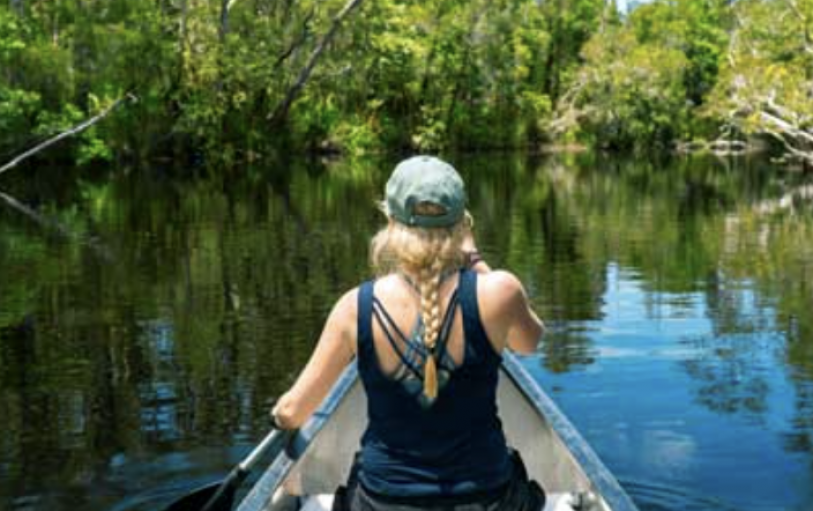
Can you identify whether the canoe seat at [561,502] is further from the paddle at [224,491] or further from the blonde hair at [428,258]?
the blonde hair at [428,258]

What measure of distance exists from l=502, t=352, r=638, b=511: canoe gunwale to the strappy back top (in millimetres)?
861

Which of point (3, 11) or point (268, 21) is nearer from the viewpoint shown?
point (3, 11)

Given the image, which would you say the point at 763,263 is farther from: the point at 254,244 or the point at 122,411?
the point at 122,411

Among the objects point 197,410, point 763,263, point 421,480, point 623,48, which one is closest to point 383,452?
point 421,480

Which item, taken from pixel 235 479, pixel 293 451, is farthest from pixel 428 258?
pixel 235 479

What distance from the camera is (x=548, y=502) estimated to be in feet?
14.9

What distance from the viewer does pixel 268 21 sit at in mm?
43688

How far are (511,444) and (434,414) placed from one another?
6.80 feet

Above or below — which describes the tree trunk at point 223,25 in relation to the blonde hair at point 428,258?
above

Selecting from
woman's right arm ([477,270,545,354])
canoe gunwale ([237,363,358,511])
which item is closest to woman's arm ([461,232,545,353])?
woman's right arm ([477,270,545,354])

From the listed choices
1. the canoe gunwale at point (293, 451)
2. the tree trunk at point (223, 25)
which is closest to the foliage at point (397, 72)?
the tree trunk at point (223, 25)

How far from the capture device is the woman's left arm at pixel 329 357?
324 centimetres

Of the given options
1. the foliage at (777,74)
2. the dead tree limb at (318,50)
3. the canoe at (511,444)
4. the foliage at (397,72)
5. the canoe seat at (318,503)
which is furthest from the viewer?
the dead tree limb at (318,50)

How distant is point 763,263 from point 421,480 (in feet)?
43.7
